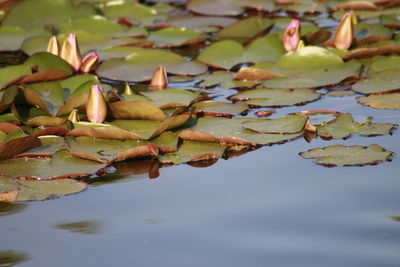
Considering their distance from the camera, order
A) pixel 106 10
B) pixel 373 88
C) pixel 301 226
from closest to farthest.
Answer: pixel 301 226
pixel 373 88
pixel 106 10

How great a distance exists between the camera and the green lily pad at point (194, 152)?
254 centimetres

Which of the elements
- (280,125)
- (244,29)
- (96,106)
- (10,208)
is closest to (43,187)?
(10,208)

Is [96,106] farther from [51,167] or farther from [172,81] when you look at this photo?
[172,81]

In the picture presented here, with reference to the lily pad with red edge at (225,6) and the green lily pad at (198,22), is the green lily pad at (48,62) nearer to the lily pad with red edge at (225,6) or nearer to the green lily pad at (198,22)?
the green lily pad at (198,22)

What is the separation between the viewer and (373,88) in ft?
10.7

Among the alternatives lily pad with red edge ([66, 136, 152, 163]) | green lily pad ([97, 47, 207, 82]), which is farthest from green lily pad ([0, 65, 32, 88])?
lily pad with red edge ([66, 136, 152, 163])

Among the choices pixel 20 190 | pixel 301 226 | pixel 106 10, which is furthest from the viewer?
pixel 106 10

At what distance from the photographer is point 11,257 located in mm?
1851

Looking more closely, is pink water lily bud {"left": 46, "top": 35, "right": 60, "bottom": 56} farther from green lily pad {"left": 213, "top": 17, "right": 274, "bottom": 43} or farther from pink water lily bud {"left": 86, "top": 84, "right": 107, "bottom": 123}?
green lily pad {"left": 213, "top": 17, "right": 274, "bottom": 43}

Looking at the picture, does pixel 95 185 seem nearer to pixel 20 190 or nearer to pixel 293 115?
pixel 20 190

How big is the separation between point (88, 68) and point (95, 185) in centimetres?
138

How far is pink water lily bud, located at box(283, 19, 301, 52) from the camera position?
12.4 feet

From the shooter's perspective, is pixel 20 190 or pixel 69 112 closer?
pixel 20 190

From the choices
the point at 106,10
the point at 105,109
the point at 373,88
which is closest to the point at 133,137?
the point at 105,109
